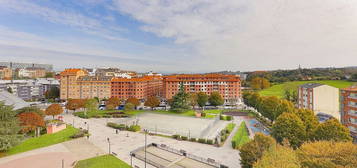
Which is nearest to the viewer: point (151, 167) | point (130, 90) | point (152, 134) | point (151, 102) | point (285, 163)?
point (285, 163)

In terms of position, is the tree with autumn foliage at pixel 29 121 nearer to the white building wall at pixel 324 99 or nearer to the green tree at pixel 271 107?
the green tree at pixel 271 107

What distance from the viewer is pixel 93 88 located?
77.3m

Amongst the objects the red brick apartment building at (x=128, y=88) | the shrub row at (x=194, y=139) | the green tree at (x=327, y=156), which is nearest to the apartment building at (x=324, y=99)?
the shrub row at (x=194, y=139)

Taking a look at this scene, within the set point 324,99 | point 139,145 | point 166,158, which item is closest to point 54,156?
point 139,145

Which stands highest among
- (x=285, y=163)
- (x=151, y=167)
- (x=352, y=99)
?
(x=352, y=99)

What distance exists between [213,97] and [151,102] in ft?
73.1

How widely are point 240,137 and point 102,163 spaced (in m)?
24.4

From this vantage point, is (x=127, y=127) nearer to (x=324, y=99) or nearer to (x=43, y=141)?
(x=43, y=141)

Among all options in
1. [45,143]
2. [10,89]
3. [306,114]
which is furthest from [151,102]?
[10,89]

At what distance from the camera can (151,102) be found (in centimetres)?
5809

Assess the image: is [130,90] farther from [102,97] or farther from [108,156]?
[108,156]

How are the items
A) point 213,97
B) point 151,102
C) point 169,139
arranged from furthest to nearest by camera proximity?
1. point 213,97
2. point 151,102
3. point 169,139

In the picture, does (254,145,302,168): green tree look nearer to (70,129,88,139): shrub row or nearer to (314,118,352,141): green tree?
(314,118,352,141): green tree

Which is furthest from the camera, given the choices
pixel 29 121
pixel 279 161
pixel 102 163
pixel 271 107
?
pixel 271 107
